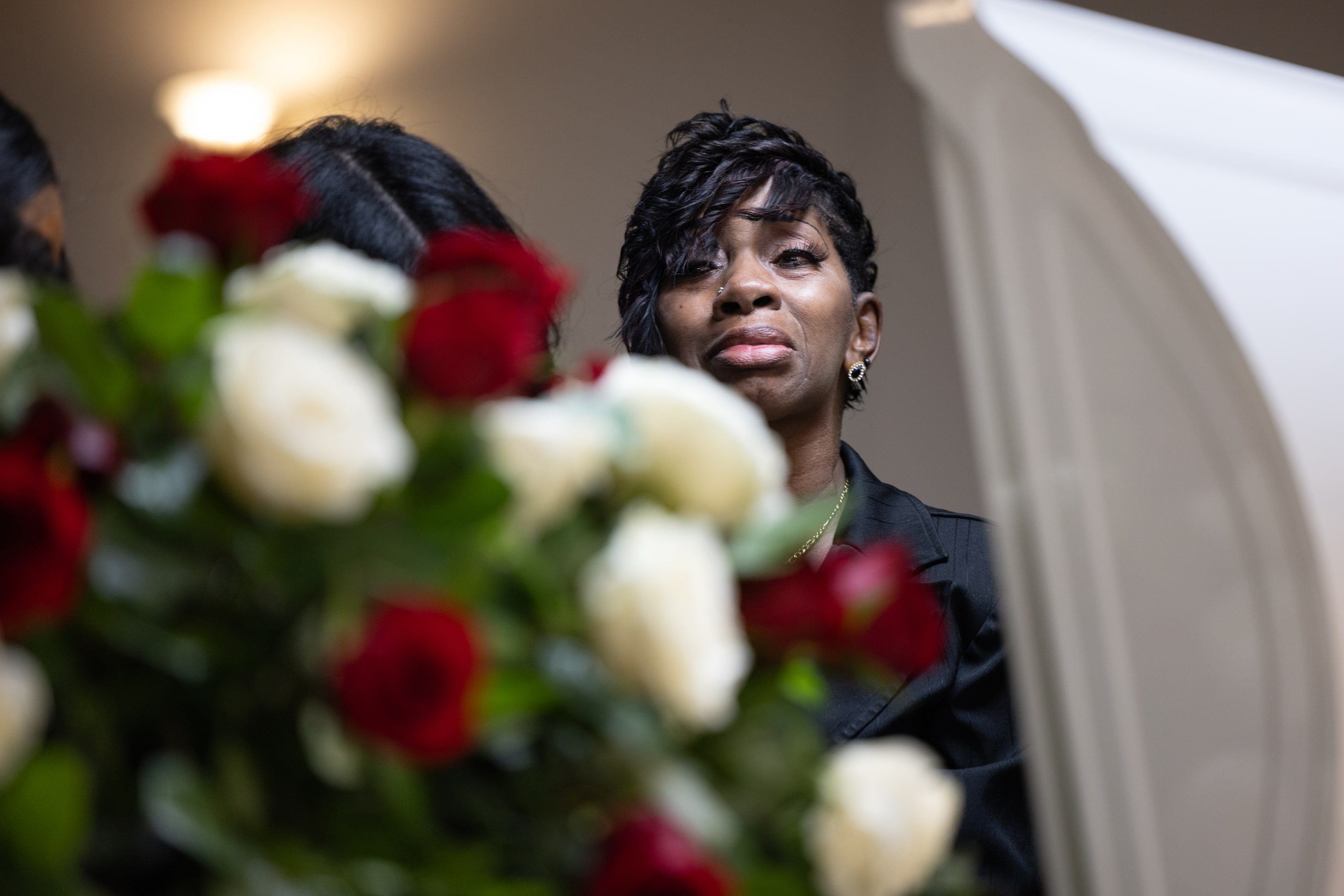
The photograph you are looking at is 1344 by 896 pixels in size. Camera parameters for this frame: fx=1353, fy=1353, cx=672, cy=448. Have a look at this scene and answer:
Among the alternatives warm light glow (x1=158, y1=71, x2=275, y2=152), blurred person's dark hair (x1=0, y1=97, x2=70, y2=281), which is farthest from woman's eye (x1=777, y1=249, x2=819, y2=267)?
warm light glow (x1=158, y1=71, x2=275, y2=152)

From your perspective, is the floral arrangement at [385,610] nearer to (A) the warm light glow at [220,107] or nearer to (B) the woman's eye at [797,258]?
(B) the woman's eye at [797,258]

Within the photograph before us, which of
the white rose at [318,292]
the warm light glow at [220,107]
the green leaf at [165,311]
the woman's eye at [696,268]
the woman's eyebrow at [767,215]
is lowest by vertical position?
the green leaf at [165,311]

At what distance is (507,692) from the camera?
11.4 inches

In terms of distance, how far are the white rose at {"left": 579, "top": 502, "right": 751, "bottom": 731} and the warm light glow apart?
2231mm

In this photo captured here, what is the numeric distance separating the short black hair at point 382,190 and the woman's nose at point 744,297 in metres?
0.39

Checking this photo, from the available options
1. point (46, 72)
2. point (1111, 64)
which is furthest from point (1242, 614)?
point (46, 72)

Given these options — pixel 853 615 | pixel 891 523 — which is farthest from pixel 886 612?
pixel 891 523

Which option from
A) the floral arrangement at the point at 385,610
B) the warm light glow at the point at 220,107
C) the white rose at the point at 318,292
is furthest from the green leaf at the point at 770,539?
the warm light glow at the point at 220,107

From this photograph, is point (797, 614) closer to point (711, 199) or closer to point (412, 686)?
point (412, 686)

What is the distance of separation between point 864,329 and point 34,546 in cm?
112

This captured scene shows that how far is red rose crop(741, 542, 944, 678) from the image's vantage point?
1.07ft

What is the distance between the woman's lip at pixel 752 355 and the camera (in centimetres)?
116

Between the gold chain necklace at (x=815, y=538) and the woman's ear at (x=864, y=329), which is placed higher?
the woman's ear at (x=864, y=329)

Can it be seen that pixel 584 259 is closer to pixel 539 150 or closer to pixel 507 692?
pixel 539 150
